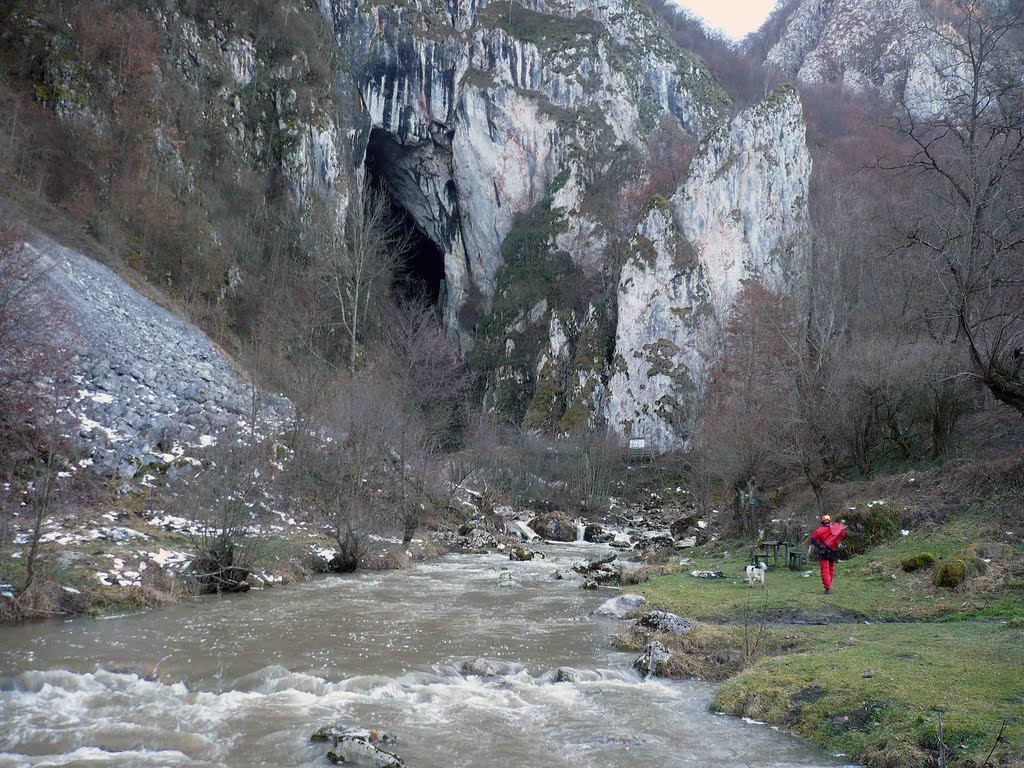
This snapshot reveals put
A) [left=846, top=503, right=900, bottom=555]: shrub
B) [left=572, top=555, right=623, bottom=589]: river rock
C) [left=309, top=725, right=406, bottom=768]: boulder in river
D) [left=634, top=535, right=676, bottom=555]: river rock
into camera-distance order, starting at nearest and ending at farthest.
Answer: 1. [left=309, top=725, right=406, bottom=768]: boulder in river
2. [left=846, top=503, right=900, bottom=555]: shrub
3. [left=572, top=555, right=623, bottom=589]: river rock
4. [left=634, top=535, right=676, bottom=555]: river rock

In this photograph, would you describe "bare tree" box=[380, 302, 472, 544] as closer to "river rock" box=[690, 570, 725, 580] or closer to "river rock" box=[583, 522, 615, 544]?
"river rock" box=[583, 522, 615, 544]

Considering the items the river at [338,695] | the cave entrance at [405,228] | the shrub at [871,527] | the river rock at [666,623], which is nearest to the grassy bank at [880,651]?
the river rock at [666,623]

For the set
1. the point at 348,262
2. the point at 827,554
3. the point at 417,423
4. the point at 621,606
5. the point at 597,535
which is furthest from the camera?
the point at 348,262

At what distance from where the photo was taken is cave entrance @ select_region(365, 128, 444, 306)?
63094 mm

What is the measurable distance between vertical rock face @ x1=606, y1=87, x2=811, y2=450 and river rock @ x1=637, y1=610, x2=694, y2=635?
42839 millimetres

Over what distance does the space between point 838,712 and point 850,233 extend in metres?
33.1

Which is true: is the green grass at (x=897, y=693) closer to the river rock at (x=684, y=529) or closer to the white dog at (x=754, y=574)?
the white dog at (x=754, y=574)

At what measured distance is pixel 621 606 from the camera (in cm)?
1350

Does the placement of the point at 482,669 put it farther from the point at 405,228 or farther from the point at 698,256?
the point at 405,228

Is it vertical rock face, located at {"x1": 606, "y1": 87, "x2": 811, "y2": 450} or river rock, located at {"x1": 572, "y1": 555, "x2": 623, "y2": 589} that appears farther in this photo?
vertical rock face, located at {"x1": 606, "y1": 87, "x2": 811, "y2": 450}

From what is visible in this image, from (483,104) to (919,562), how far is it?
59.2 meters

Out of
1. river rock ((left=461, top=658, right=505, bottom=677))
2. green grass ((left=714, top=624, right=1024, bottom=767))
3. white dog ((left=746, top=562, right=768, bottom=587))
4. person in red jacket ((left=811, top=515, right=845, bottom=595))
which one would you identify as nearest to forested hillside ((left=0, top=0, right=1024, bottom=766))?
green grass ((left=714, top=624, right=1024, bottom=767))

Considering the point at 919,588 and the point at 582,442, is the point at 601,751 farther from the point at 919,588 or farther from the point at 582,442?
the point at 582,442

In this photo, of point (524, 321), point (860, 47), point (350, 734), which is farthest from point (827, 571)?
point (860, 47)
